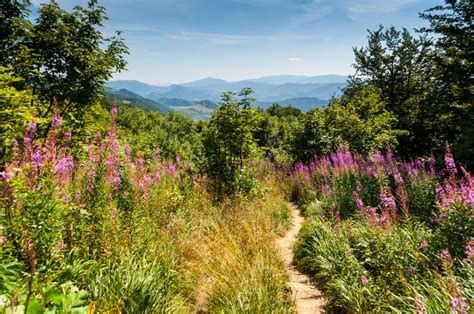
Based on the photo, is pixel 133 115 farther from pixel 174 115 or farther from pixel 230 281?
pixel 230 281

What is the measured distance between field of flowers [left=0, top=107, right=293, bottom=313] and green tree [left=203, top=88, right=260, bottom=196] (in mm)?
3589

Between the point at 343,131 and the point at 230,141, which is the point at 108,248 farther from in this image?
the point at 343,131

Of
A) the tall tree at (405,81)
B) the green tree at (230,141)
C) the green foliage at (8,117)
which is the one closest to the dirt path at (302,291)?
the green tree at (230,141)

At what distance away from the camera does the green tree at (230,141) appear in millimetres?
9852

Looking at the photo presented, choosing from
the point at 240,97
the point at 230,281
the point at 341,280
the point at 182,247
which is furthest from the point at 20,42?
the point at 341,280

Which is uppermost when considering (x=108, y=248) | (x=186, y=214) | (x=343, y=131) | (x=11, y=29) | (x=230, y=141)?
(x=11, y=29)

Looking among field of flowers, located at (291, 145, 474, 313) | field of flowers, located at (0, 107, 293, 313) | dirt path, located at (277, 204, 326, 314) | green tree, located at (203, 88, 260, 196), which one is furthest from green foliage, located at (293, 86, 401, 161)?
field of flowers, located at (0, 107, 293, 313)

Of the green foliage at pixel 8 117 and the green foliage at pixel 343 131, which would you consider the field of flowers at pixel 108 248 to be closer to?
the green foliage at pixel 8 117

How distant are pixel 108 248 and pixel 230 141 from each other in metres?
6.52

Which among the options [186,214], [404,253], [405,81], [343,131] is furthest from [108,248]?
[405,81]

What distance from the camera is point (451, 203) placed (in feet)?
13.8

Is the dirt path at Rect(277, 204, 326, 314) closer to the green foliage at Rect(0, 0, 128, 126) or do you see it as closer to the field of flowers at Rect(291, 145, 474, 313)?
the field of flowers at Rect(291, 145, 474, 313)

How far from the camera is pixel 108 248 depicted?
3.97 m

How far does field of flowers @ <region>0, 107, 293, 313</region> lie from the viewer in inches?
120
